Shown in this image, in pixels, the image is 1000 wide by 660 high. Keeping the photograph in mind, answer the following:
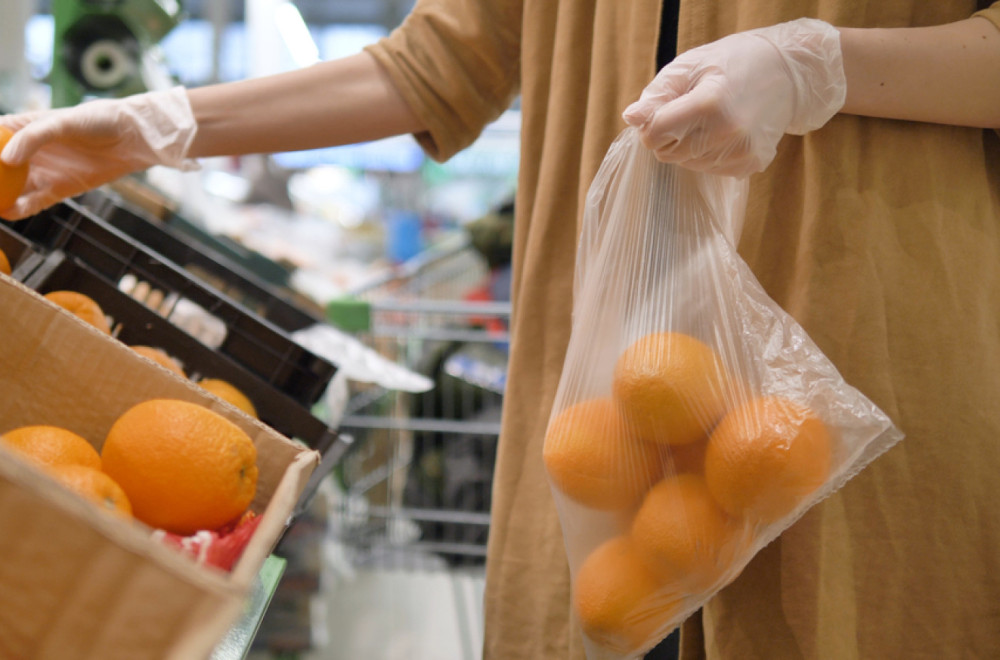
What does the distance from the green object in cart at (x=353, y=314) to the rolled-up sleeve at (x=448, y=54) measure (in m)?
0.87

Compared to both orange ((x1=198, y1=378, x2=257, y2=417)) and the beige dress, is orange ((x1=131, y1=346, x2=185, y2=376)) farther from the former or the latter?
the beige dress

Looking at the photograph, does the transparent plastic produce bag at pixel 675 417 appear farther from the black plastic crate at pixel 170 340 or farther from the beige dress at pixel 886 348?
the black plastic crate at pixel 170 340

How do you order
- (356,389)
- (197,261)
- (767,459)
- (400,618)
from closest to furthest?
1. (767,459)
2. (197,261)
3. (356,389)
4. (400,618)

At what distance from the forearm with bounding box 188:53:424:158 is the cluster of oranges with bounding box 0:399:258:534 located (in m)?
0.60

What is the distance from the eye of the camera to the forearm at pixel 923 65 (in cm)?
79

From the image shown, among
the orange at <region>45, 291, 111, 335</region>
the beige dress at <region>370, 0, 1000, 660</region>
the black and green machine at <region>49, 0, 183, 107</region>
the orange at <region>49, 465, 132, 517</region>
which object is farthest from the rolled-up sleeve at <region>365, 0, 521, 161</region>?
the black and green machine at <region>49, 0, 183, 107</region>

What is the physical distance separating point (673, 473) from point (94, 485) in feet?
1.53

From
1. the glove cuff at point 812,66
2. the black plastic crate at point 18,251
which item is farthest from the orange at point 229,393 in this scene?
the glove cuff at point 812,66

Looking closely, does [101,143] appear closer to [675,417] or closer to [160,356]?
[160,356]

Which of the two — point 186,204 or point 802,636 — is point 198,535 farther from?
point 186,204

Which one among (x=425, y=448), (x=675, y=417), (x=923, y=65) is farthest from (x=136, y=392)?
(x=425, y=448)

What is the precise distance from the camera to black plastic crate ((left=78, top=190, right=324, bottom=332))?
1553 mm

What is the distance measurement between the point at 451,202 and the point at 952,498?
10.6 metres

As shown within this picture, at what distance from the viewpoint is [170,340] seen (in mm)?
1063
